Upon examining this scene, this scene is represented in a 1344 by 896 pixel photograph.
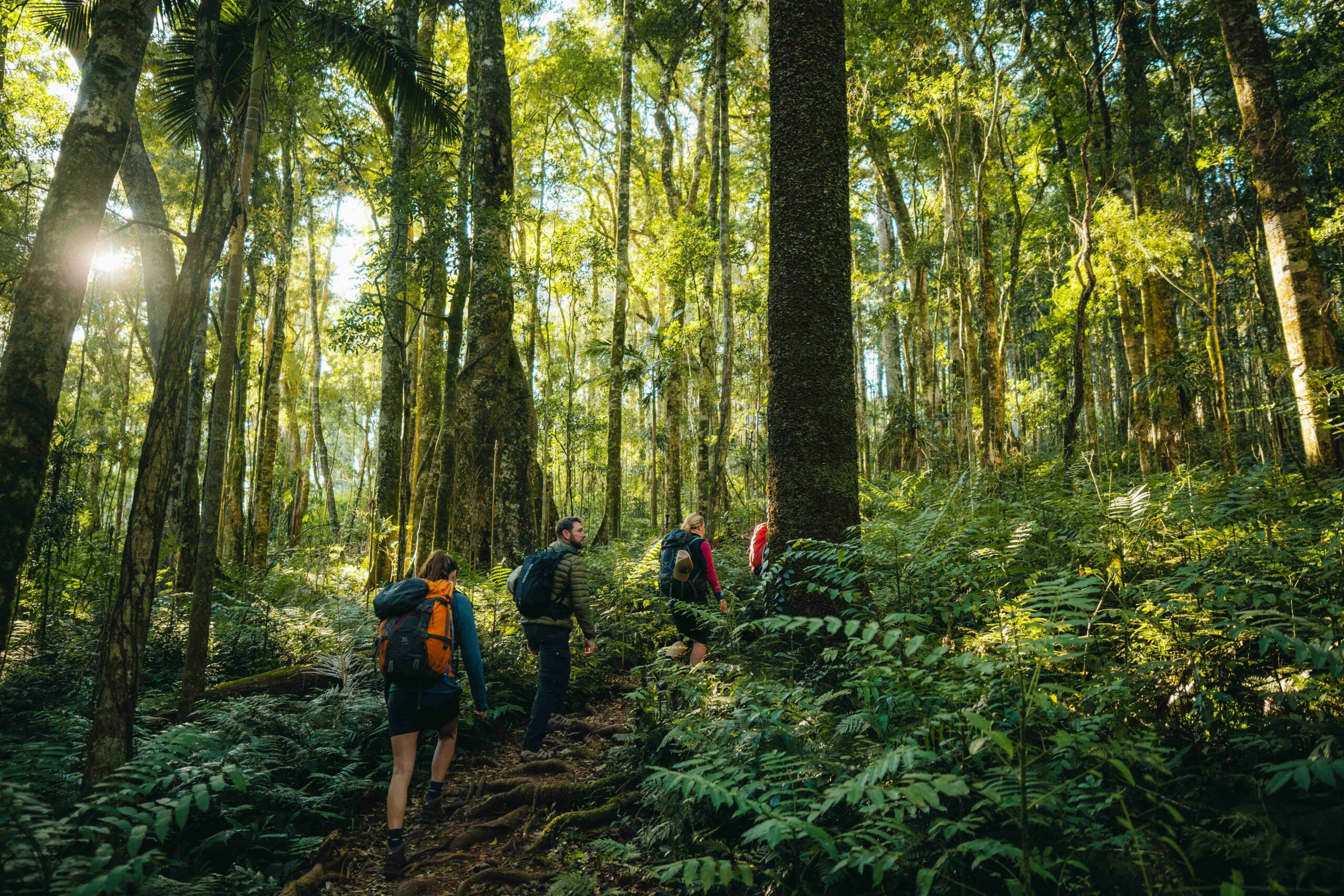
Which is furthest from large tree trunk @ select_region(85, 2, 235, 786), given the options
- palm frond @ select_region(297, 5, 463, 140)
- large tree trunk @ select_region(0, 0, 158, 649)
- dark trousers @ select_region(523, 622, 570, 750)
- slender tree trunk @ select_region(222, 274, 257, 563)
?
slender tree trunk @ select_region(222, 274, 257, 563)

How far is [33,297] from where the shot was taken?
13.0 ft

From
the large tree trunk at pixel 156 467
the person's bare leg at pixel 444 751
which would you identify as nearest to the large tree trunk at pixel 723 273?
the person's bare leg at pixel 444 751

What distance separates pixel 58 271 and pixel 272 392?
38.2 ft

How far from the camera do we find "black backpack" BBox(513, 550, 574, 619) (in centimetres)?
583

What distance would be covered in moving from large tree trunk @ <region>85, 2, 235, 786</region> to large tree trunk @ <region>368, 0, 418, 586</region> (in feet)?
14.4

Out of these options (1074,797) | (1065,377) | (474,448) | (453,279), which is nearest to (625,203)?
(453,279)

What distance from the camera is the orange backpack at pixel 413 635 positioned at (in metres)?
4.55

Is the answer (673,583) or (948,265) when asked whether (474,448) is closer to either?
(673,583)

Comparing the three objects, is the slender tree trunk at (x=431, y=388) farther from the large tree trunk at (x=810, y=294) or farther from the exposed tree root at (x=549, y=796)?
the large tree trunk at (x=810, y=294)

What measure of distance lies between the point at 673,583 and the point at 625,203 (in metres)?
8.77

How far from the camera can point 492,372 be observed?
10734 mm

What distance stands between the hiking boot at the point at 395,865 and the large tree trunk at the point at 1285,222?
8806 millimetres

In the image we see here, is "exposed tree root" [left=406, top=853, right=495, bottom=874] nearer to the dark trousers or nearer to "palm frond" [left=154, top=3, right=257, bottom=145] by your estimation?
the dark trousers

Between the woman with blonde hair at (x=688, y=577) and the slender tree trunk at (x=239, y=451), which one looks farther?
the slender tree trunk at (x=239, y=451)
